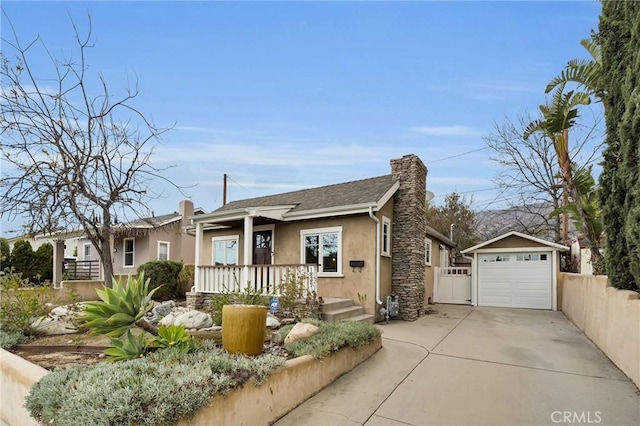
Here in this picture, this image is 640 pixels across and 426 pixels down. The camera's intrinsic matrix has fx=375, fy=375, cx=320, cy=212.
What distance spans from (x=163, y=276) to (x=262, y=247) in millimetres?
5557

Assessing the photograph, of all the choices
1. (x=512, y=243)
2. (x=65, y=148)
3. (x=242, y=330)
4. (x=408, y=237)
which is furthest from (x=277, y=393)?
(x=512, y=243)

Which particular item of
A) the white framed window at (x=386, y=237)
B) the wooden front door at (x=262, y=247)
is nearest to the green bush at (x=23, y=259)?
the wooden front door at (x=262, y=247)

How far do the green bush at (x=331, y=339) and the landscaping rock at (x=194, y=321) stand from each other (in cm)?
205

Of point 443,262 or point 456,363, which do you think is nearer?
point 456,363

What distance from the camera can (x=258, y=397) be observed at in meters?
4.20

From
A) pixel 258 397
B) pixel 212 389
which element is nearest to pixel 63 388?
pixel 212 389

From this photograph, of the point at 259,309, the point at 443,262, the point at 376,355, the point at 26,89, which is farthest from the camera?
the point at 443,262

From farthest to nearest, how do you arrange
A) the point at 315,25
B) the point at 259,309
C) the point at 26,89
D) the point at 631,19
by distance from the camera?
1. the point at 315,25
2. the point at 26,89
3. the point at 631,19
4. the point at 259,309

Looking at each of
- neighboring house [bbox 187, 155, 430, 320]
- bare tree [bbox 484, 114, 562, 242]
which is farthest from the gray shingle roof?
bare tree [bbox 484, 114, 562, 242]

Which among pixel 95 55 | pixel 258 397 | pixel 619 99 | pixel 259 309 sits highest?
pixel 95 55

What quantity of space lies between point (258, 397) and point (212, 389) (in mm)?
764

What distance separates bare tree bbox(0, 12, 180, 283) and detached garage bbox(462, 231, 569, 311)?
13041mm

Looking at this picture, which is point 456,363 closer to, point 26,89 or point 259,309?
point 259,309

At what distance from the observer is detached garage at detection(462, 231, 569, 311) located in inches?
553
